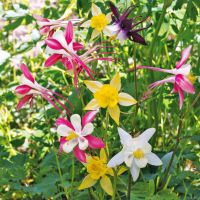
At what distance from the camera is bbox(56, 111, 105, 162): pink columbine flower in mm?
1215

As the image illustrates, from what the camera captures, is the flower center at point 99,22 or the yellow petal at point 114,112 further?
the flower center at point 99,22

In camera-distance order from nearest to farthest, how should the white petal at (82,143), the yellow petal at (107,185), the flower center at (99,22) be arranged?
1. the white petal at (82,143)
2. the yellow petal at (107,185)
3. the flower center at (99,22)

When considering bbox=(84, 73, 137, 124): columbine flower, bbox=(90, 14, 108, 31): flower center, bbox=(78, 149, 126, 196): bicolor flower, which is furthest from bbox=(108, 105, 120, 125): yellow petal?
bbox=(90, 14, 108, 31): flower center

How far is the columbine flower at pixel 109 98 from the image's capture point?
4.00 feet

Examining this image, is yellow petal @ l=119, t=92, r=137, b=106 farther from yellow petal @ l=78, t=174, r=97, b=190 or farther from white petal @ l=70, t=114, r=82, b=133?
yellow petal @ l=78, t=174, r=97, b=190

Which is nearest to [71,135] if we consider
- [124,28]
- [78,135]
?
[78,135]

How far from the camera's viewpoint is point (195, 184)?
5.50 ft

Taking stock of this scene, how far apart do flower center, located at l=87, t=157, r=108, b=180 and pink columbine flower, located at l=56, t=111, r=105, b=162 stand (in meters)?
0.08

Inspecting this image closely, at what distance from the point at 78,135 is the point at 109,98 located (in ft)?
0.32

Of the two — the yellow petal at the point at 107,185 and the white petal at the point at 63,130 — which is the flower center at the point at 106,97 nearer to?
the white petal at the point at 63,130

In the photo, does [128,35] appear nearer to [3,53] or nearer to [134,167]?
[134,167]

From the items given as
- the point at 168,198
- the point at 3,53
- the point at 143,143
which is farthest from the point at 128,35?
the point at 3,53

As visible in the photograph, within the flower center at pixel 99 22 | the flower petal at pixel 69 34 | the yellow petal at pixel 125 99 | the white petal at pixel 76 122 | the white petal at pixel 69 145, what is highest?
the flower petal at pixel 69 34

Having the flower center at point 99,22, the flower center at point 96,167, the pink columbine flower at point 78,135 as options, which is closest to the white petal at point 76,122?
the pink columbine flower at point 78,135
